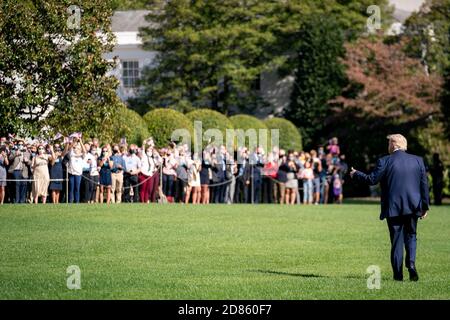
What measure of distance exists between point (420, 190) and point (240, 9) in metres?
51.1

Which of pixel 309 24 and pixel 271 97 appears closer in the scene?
pixel 309 24

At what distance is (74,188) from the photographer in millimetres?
34594

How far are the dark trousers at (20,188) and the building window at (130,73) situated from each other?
36.6 meters

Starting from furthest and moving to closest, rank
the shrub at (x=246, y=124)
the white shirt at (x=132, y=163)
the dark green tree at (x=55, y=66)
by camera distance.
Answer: the shrub at (x=246, y=124)
the white shirt at (x=132, y=163)
the dark green tree at (x=55, y=66)

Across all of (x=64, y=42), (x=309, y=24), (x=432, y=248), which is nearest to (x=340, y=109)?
(x=309, y=24)

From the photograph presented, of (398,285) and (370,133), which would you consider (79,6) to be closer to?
(398,285)

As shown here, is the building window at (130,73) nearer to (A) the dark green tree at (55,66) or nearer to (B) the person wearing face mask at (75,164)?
(A) the dark green tree at (55,66)

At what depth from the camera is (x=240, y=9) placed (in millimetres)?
66250

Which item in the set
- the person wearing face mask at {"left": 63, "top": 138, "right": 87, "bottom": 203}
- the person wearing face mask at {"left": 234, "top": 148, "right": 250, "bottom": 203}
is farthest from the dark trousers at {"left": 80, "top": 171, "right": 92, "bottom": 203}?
the person wearing face mask at {"left": 234, "top": 148, "right": 250, "bottom": 203}

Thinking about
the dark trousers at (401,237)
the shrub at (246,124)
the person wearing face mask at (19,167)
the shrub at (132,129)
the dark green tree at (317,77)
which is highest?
the dark green tree at (317,77)

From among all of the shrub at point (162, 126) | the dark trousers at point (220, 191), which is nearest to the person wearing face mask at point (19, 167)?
the dark trousers at point (220, 191)

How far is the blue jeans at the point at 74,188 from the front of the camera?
34.1 m

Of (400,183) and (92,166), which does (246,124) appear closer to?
(92,166)

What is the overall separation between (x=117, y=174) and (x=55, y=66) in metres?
4.33
